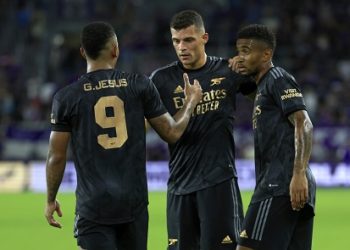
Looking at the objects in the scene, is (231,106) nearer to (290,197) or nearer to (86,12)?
(290,197)

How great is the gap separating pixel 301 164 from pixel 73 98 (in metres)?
1.61

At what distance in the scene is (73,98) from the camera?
6.19 m

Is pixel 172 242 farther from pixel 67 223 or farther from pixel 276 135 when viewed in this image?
pixel 67 223

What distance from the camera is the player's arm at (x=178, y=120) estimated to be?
6441mm

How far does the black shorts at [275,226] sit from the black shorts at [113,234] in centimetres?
82

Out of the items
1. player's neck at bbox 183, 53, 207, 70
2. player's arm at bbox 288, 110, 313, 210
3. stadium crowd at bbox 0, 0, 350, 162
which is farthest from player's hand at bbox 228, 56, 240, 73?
stadium crowd at bbox 0, 0, 350, 162

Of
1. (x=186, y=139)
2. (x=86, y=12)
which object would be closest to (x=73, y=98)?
(x=186, y=139)

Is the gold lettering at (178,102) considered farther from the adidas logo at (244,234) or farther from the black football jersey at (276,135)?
the adidas logo at (244,234)

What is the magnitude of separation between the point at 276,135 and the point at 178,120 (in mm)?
699

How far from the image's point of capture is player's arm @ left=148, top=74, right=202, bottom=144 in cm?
644

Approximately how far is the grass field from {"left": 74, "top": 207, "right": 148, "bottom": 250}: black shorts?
5.23 metres

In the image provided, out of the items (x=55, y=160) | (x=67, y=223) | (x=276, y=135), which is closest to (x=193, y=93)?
(x=276, y=135)

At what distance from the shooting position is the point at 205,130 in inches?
291

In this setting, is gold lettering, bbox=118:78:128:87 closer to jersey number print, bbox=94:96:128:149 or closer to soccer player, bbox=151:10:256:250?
jersey number print, bbox=94:96:128:149
